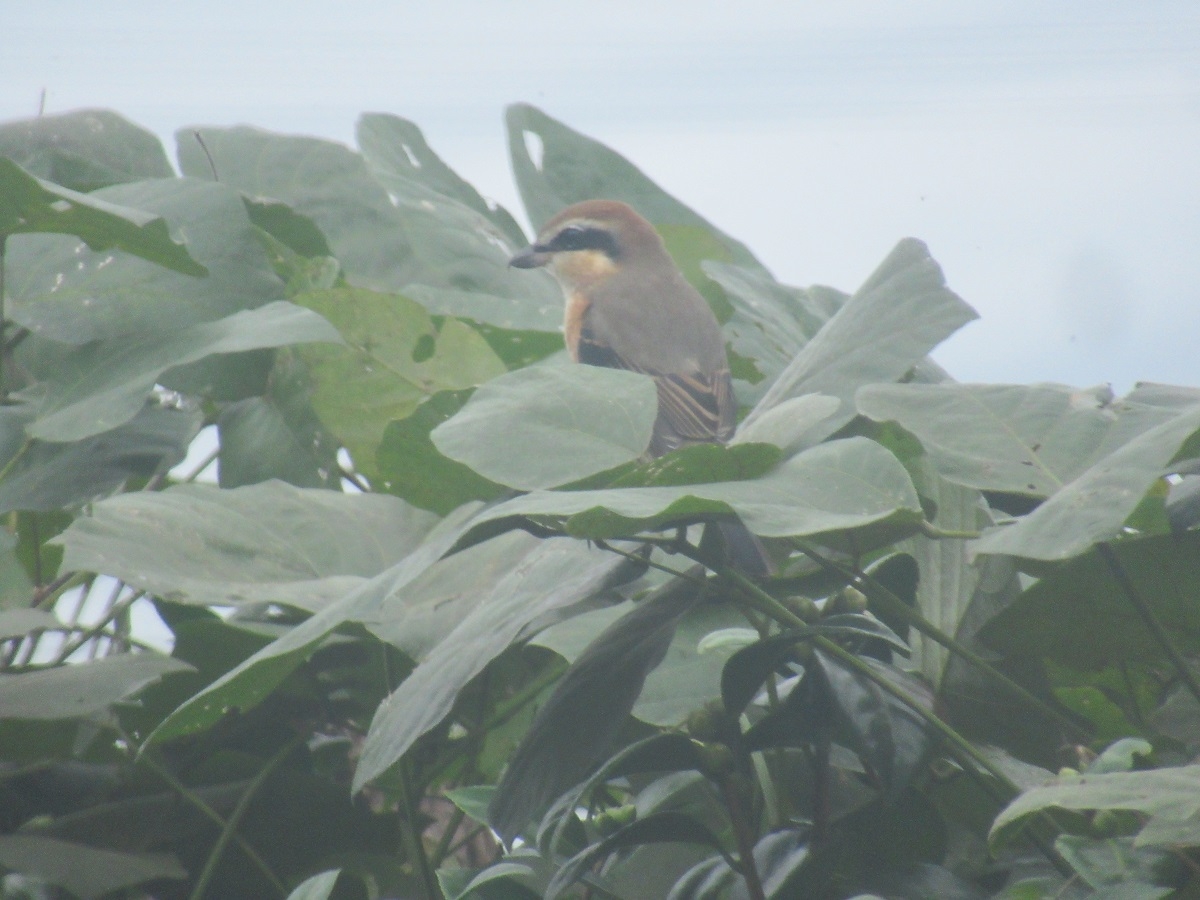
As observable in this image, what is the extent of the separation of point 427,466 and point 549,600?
1.96ft

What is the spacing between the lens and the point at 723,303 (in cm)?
196

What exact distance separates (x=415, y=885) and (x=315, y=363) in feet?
2.47

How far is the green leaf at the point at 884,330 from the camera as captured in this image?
97 cm

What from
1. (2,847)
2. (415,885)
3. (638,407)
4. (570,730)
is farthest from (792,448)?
(2,847)

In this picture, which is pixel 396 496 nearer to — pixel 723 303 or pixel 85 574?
pixel 85 574

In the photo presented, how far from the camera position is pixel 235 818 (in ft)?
3.85

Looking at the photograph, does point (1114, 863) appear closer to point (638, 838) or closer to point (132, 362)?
point (638, 838)

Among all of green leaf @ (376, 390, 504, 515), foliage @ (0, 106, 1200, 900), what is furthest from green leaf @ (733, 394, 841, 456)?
green leaf @ (376, 390, 504, 515)

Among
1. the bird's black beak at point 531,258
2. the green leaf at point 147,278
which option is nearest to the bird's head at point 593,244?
the bird's black beak at point 531,258

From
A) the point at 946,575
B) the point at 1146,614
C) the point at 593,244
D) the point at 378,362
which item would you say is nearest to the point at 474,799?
the point at 946,575

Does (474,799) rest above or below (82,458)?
below

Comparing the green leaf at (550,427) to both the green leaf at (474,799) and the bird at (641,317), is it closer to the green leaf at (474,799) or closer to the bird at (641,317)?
the green leaf at (474,799)

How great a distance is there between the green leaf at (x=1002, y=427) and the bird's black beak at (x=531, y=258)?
52.7 inches

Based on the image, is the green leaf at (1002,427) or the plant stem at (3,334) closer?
the green leaf at (1002,427)
